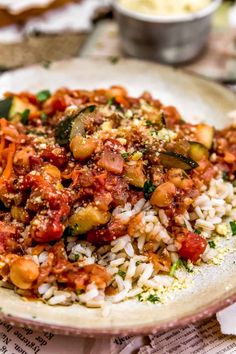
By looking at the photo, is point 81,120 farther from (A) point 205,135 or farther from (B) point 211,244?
(B) point 211,244

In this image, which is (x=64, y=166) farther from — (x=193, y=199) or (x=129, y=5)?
(x=129, y=5)

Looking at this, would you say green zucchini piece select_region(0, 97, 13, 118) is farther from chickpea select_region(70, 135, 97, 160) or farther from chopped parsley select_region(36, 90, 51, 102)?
chickpea select_region(70, 135, 97, 160)

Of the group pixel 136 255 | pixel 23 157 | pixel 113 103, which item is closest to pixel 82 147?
pixel 23 157

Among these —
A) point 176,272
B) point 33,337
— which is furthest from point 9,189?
point 176,272

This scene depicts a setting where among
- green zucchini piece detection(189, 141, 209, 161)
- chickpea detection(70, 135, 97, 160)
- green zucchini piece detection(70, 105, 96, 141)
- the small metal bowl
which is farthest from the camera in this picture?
the small metal bowl

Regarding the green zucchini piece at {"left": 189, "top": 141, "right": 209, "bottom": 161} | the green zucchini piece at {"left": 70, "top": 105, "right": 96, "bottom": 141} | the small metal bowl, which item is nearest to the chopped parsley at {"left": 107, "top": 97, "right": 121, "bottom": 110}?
the green zucchini piece at {"left": 70, "top": 105, "right": 96, "bottom": 141}

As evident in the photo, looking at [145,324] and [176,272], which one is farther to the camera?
[176,272]

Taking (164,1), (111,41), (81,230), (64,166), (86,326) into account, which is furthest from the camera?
(111,41)

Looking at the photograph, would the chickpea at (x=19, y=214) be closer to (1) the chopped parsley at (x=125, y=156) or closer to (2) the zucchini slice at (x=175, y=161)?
(1) the chopped parsley at (x=125, y=156)
